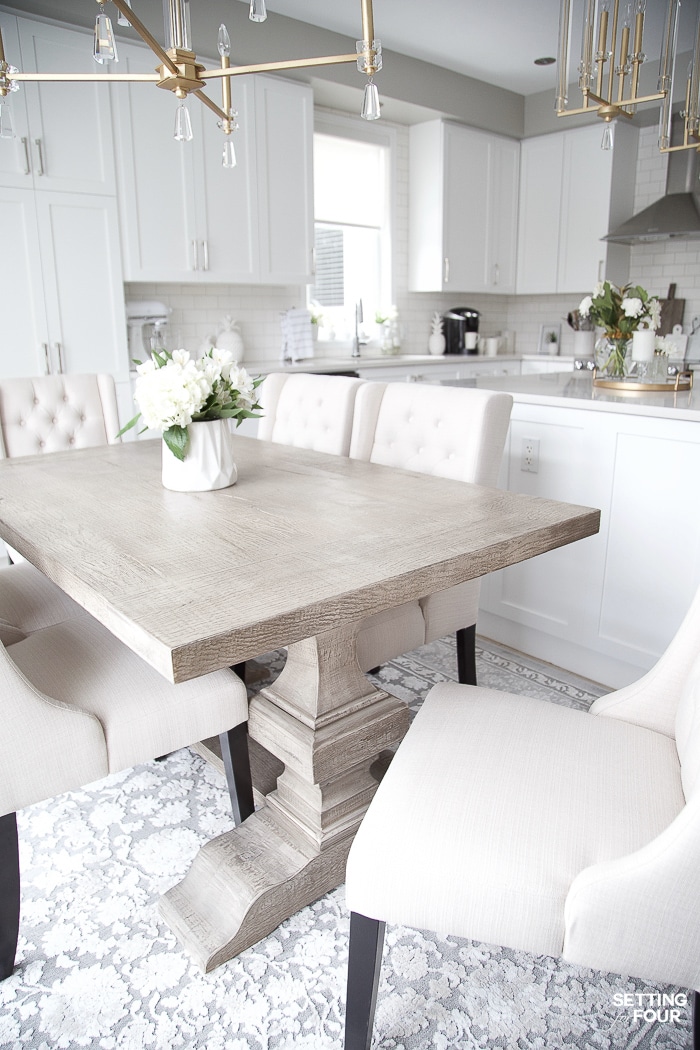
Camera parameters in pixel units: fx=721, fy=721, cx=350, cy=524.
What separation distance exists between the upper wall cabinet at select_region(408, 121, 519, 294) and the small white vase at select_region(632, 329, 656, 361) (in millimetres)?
2728

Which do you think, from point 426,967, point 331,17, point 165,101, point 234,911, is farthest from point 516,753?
point 331,17

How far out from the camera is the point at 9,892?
4.16 feet

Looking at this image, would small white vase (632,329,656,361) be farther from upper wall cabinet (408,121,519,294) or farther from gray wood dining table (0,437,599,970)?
upper wall cabinet (408,121,519,294)

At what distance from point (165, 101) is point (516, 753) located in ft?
12.0

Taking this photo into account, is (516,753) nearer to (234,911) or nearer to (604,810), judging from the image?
(604,810)

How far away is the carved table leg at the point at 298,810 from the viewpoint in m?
1.39

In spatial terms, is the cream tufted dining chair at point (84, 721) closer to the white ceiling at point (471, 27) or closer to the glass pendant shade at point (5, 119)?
the glass pendant shade at point (5, 119)

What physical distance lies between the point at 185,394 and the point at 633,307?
1849 mm

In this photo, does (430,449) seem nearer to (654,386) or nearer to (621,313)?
(654,386)

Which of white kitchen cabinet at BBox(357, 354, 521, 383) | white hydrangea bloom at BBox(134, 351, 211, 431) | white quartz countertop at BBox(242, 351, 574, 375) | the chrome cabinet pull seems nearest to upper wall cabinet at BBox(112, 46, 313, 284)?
the chrome cabinet pull

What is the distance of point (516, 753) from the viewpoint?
110cm

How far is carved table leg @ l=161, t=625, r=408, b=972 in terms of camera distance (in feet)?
4.55

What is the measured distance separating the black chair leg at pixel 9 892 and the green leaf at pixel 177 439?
806 millimetres

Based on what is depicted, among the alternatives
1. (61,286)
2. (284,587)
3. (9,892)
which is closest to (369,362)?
(61,286)
